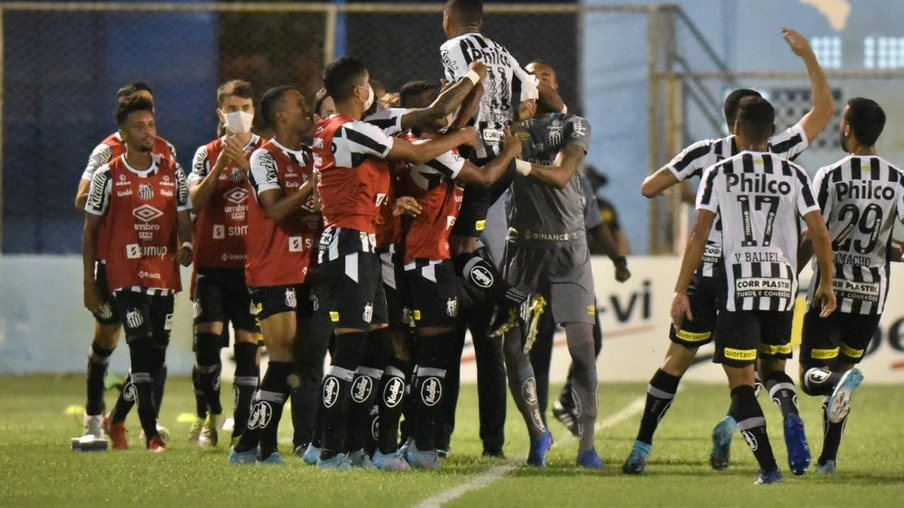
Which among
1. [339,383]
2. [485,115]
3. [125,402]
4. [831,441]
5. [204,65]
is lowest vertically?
[831,441]

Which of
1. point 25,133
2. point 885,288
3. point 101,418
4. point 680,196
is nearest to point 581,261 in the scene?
point 885,288

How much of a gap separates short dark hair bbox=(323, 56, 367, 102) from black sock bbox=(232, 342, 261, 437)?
7.33ft

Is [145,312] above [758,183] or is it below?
below

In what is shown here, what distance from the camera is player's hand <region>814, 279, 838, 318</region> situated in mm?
8070

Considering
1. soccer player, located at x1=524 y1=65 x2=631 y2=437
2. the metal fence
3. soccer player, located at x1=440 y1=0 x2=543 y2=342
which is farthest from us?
the metal fence

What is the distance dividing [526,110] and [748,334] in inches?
73.1

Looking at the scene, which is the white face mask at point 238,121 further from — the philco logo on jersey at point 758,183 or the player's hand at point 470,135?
the philco logo on jersey at point 758,183

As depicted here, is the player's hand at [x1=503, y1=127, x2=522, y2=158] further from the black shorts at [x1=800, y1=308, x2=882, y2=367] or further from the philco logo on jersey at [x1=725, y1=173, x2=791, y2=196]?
the black shorts at [x1=800, y1=308, x2=882, y2=367]

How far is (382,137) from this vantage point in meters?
8.14

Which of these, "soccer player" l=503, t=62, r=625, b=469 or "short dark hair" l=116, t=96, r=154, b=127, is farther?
"short dark hair" l=116, t=96, r=154, b=127

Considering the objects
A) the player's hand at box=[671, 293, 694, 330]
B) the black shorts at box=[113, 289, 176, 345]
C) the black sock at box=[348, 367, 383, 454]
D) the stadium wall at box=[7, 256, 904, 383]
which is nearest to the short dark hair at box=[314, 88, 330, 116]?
the black shorts at box=[113, 289, 176, 345]

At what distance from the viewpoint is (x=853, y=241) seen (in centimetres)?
880

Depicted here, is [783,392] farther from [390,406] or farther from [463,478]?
[390,406]

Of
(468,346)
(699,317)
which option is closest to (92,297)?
(699,317)
